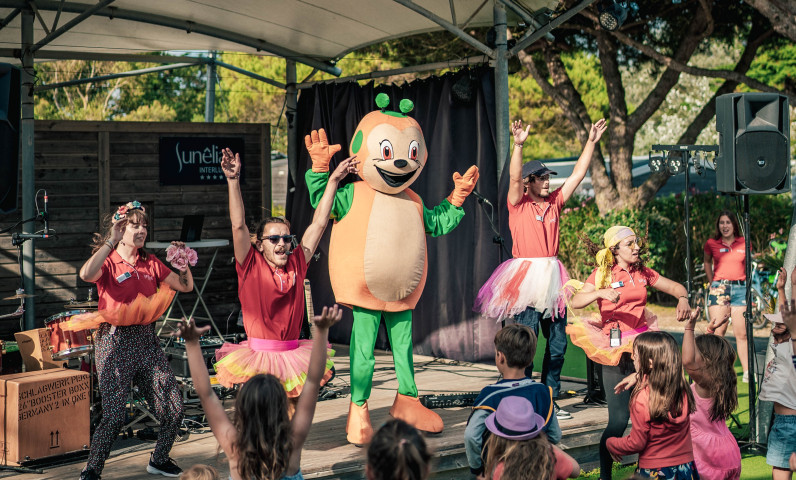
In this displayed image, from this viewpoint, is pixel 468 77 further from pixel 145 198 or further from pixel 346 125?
pixel 145 198

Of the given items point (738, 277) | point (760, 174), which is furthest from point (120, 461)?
point (738, 277)

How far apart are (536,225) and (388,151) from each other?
117 centimetres

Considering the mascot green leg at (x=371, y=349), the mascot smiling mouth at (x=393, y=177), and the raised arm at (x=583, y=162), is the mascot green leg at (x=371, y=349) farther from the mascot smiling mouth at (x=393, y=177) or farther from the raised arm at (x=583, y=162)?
the raised arm at (x=583, y=162)

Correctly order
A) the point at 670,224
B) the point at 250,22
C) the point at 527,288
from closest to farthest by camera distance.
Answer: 1. the point at 527,288
2. the point at 250,22
3. the point at 670,224

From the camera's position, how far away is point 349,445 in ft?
17.2

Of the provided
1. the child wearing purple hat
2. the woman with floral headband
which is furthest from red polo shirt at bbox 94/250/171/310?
the child wearing purple hat

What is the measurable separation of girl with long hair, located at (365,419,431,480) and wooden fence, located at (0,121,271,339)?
515 cm

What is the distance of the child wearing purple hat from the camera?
9.98 ft

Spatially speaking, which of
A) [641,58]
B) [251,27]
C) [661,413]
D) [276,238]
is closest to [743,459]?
[661,413]

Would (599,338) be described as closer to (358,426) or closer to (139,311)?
Result: (358,426)

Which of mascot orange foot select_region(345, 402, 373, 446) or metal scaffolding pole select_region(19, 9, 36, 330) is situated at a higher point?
metal scaffolding pole select_region(19, 9, 36, 330)

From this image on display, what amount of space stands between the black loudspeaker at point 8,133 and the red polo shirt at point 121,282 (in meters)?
0.64

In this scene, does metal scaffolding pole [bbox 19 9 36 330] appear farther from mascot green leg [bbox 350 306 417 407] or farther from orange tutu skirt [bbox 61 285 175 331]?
mascot green leg [bbox 350 306 417 407]

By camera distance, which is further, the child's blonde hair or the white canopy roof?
the white canopy roof
